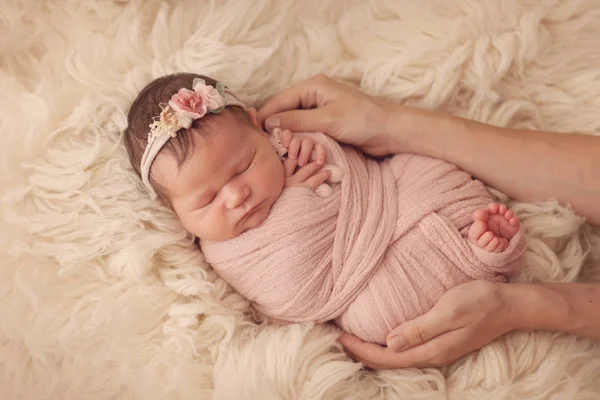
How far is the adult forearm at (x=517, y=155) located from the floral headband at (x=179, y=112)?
16.0 inches

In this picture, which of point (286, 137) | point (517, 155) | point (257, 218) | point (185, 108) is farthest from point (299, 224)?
point (517, 155)

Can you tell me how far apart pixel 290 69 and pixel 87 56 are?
45cm

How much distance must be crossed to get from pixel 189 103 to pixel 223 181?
0.16m

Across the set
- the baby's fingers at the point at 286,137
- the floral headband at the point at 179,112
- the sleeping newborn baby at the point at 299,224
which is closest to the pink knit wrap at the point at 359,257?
the sleeping newborn baby at the point at 299,224

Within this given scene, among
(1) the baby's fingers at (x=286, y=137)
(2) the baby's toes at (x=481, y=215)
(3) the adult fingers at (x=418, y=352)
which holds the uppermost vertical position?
(1) the baby's fingers at (x=286, y=137)

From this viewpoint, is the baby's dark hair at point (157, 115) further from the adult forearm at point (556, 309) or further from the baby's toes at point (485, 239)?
the adult forearm at point (556, 309)

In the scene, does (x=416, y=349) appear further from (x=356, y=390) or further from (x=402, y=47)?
(x=402, y=47)

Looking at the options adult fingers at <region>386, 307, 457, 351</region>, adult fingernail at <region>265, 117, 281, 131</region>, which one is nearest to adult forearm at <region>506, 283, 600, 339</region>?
adult fingers at <region>386, 307, 457, 351</region>

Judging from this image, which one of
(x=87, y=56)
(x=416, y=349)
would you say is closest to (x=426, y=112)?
(x=416, y=349)

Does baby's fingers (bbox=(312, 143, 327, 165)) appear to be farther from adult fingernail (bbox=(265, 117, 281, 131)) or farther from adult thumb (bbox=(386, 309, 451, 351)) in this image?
adult thumb (bbox=(386, 309, 451, 351))

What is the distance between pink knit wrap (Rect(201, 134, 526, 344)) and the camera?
3.72 feet

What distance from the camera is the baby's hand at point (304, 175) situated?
1.20 meters

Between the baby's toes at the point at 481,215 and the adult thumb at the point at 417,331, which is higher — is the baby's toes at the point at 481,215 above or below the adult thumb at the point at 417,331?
above

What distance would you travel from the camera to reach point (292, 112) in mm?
1306
